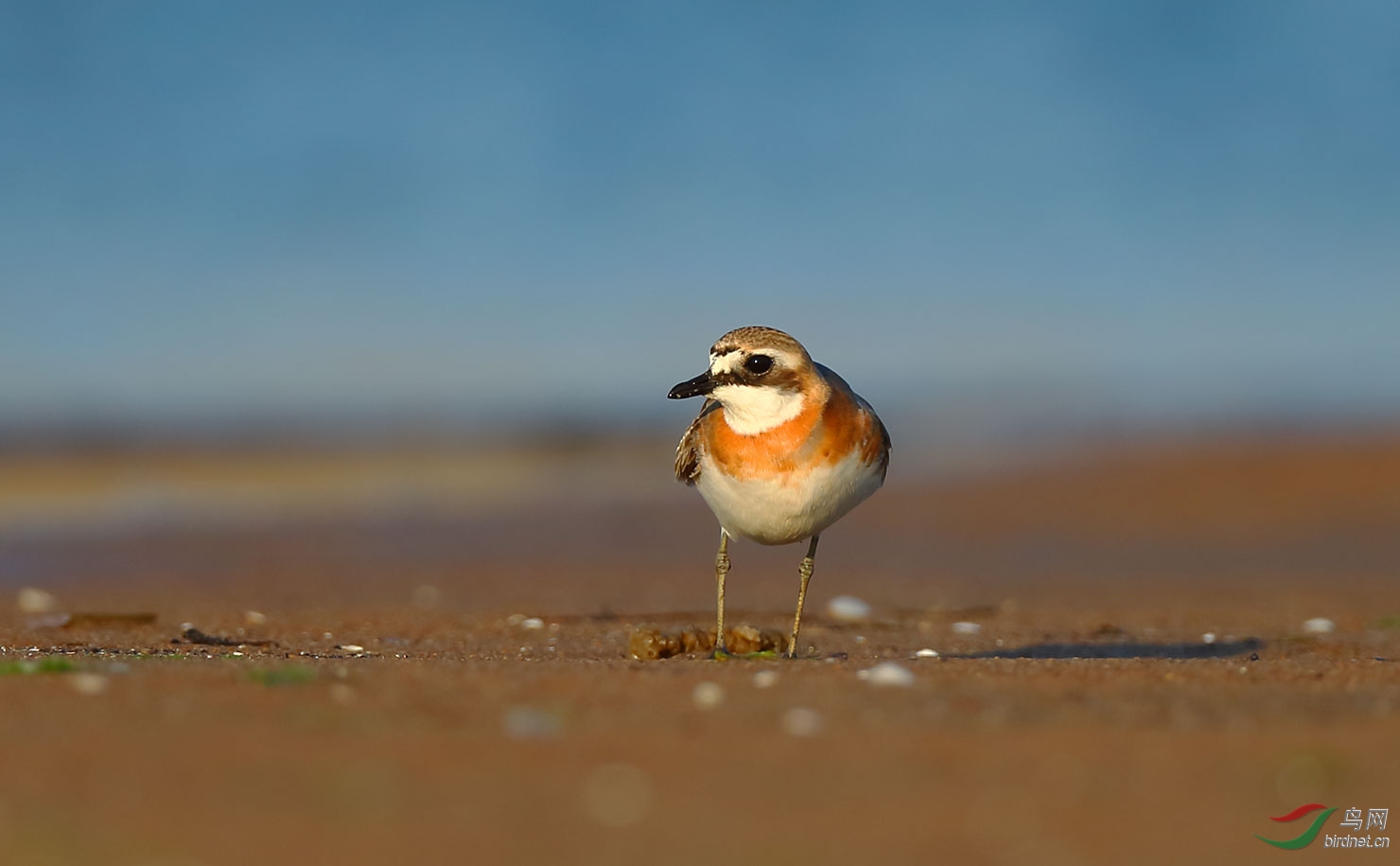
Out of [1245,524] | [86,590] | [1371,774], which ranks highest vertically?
→ [1245,524]

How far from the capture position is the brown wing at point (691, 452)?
7.10 metres

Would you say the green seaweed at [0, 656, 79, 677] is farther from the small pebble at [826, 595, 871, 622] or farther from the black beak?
the small pebble at [826, 595, 871, 622]

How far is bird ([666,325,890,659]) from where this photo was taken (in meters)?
6.51

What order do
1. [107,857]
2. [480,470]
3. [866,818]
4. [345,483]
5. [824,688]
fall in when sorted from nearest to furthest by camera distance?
[107,857] < [866,818] < [824,688] < [345,483] < [480,470]

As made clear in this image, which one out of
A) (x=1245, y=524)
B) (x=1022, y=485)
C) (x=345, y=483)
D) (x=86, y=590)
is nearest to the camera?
(x=86, y=590)

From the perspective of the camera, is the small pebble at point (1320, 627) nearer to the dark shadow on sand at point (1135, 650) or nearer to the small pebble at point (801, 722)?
the dark shadow on sand at point (1135, 650)

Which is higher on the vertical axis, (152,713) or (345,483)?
(345,483)

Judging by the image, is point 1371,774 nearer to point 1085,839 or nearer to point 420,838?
point 1085,839

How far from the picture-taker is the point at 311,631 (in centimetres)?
828

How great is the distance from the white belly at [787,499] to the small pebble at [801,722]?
7.23 feet

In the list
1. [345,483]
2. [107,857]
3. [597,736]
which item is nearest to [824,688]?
[597,736]

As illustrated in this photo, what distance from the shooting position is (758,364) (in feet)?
21.9

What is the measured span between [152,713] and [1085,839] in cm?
258

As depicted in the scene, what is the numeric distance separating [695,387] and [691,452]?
1.81 feet
